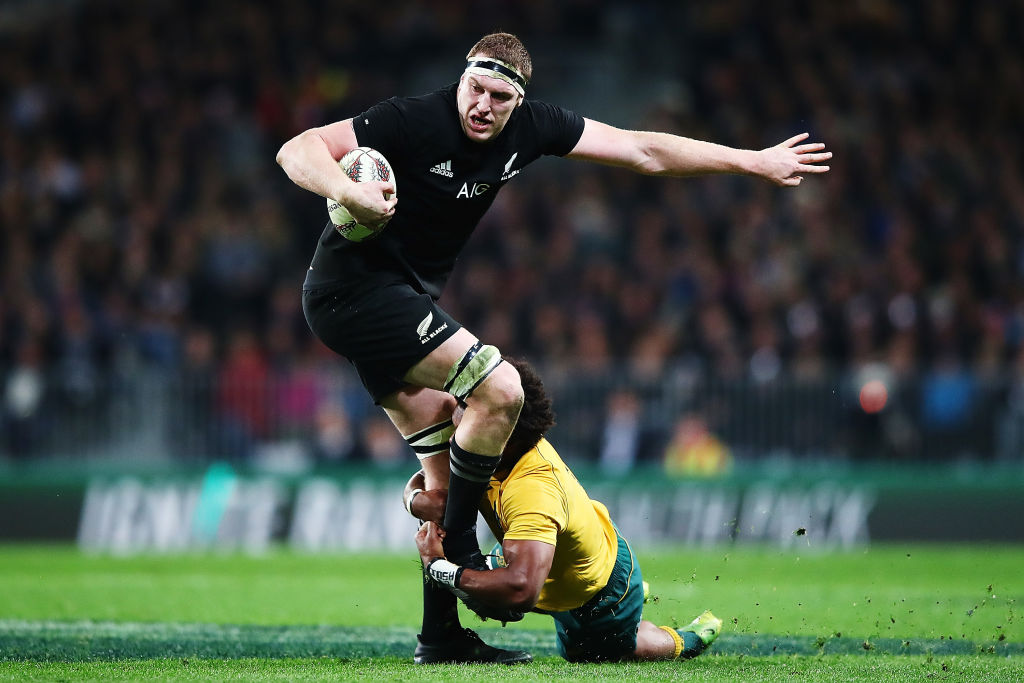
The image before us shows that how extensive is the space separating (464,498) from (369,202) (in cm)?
139

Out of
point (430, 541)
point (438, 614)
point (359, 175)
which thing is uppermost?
point (359, 175)

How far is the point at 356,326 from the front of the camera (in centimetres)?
620

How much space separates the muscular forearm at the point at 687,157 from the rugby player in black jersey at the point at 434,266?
1.83 feet

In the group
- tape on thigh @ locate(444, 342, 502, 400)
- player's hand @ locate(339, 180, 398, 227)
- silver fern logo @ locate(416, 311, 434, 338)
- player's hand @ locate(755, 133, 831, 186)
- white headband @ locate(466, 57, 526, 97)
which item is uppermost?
white headband @ locate(466, 57, 526, 97)

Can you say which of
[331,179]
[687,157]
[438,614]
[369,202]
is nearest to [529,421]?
[438,614]

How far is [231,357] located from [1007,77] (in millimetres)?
10839

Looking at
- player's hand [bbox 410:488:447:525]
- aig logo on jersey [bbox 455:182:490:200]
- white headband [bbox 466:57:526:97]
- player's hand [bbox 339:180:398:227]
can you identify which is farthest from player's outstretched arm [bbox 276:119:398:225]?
player's hand [bbox 410:488:447:525]

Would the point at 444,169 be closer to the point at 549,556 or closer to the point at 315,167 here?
the point at 315,167

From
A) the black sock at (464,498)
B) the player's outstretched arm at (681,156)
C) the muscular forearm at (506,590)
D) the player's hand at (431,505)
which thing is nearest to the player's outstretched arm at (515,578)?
the muscular forearm at (506,590)

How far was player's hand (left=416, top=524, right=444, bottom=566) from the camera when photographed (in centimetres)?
622

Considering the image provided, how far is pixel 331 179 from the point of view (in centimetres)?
571

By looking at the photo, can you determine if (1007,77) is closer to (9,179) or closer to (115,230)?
(115,230)

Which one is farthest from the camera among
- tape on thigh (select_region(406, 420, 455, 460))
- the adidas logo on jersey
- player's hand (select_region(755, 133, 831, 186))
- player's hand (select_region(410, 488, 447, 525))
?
player's hand (select_region(755, 133, 831, 186))

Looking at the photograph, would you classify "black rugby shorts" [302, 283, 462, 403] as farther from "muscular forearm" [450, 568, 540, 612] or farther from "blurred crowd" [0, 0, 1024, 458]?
"blurred crowd" [0, 0, 1024, 458]
